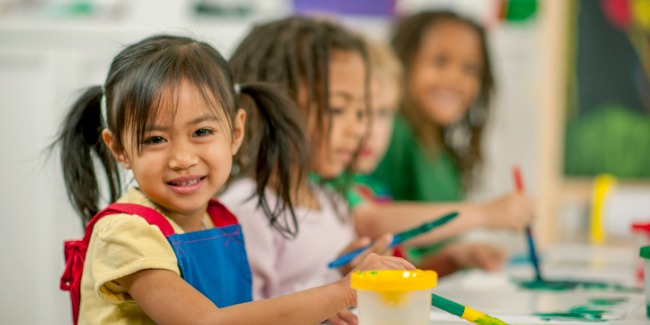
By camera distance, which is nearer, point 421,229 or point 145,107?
point 145,107

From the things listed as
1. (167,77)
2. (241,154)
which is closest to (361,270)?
(167,77)

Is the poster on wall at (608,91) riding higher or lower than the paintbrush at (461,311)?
higher

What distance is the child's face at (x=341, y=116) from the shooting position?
130 cm

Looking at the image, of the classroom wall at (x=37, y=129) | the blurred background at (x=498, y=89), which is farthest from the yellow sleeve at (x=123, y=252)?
the classroom wall at (x=37, y=129)

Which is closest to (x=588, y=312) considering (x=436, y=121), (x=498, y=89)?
(x=436, y=121)

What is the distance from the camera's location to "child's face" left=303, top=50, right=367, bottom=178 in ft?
4.26

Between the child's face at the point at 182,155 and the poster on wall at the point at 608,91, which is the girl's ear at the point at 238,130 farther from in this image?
the poster on wall at the point at 608,91

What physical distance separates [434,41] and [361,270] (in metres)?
1.27

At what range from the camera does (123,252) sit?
2.68ft

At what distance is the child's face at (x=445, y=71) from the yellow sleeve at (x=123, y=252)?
1200 millimetres

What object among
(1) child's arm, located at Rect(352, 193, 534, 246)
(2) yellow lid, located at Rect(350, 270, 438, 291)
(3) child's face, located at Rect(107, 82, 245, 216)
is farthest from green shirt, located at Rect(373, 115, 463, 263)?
(2) yellow lid, located at Rect(350, 270, 438, 291)

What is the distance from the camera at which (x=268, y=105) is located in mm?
1061

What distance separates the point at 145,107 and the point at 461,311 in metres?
0.35

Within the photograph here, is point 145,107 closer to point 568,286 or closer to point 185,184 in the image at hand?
point 185,184
